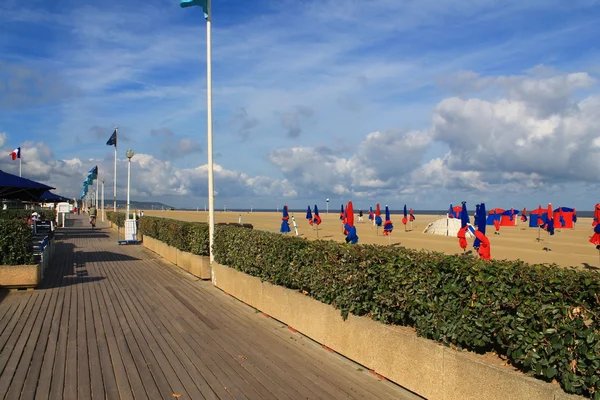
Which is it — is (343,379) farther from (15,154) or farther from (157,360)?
(15,154)

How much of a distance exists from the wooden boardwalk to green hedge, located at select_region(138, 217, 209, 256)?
2076 millimetres

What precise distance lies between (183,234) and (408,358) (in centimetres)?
1010

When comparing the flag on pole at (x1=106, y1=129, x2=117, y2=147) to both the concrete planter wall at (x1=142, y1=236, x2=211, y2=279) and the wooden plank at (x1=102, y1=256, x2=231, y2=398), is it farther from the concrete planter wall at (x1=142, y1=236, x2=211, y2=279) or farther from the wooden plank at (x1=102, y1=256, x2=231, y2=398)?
the wooden plank at (x1=102, y1=256, x2=231, y2=398)

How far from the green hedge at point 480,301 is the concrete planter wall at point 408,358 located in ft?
0.40

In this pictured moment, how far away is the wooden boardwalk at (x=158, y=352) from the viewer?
190 inches

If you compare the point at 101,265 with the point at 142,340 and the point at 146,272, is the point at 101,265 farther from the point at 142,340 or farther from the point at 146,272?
the point at 142,340

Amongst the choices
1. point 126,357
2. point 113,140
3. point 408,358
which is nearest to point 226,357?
point 126,357

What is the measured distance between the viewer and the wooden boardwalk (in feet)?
15.8

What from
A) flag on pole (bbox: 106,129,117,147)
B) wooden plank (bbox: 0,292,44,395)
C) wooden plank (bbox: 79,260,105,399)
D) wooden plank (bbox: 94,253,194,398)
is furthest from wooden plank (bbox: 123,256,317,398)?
flag on pole (bbox: 106,129,117,147)

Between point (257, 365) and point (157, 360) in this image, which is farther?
point (157, 360)

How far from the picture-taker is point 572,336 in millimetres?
3402

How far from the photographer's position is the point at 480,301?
4129 millimetres

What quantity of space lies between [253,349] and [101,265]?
1002 cm

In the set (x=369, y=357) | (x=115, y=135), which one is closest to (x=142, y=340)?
(x=369, y=357)
